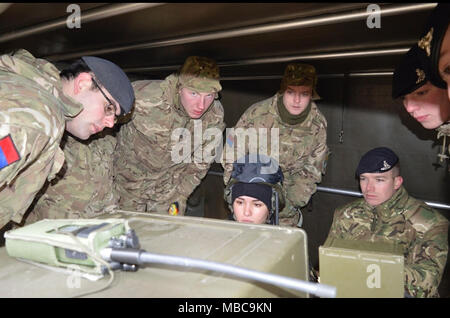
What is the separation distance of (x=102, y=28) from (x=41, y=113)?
89 cm

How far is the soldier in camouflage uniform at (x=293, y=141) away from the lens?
274 cm

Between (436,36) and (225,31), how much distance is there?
3.11 feet

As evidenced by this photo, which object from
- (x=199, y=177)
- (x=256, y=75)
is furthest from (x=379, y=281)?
(x=256, y=75)

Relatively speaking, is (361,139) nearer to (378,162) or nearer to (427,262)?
(378,162)

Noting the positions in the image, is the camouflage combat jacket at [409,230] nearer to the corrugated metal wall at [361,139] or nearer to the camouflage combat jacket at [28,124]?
the corrugated metal wall at [361,139]

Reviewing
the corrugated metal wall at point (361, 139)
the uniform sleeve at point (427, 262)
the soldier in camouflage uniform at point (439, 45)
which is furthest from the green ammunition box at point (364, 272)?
the corrugated metal wall at point (361, 139)

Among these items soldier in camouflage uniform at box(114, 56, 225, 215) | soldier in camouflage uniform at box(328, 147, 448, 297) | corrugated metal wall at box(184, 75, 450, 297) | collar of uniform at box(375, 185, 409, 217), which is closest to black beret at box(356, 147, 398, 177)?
soldier in camouflage uniform at box(328, 147, 448, 297)

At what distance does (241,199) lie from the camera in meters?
2.11

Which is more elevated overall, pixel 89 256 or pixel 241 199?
pixel 89 256

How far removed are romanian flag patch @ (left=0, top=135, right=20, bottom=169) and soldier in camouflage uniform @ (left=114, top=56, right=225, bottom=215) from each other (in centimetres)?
143

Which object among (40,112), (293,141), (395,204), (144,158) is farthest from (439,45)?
(144,158)

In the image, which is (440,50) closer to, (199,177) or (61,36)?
(61,36)

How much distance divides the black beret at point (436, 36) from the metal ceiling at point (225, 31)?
0.69 feet

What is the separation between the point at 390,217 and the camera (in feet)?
7.11
